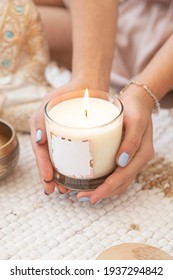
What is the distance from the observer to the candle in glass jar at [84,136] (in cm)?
82

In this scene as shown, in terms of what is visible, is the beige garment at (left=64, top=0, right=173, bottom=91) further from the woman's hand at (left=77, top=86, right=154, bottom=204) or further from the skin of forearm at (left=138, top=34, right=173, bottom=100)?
the woman's hand at (left=77, top=86, right=154, bottom=204)

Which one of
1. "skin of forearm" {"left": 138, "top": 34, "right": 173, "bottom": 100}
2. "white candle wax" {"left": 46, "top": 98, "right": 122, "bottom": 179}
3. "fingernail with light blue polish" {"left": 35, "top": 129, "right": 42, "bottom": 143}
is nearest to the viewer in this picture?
"white candle wax" {"left": 46, "top": 98, "right": 122, "bottom": 179}

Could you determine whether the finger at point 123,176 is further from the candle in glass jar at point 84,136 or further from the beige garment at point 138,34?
the beige garment at point 138,34

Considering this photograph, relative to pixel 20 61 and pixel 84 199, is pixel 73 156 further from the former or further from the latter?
pixel 20 61

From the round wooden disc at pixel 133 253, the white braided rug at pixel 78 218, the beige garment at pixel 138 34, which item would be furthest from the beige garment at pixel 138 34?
the round wooden disc at pixel 133 253

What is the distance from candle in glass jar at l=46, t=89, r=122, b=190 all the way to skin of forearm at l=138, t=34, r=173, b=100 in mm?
184

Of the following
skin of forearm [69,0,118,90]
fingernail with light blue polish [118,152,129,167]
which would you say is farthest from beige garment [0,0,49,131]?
fingernail with light blue polish [118,152,129,167]

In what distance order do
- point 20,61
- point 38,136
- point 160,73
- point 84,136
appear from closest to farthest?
point 84,136 → point 38,136 → point 160,73 → point 20,61

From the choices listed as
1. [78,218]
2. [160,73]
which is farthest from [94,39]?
[78,218]

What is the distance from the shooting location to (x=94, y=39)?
1110 millimetres

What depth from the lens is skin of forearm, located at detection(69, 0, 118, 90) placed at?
108cm

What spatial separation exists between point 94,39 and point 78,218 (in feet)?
1.28

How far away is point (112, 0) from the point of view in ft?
3.80

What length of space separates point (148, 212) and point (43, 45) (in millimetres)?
527
